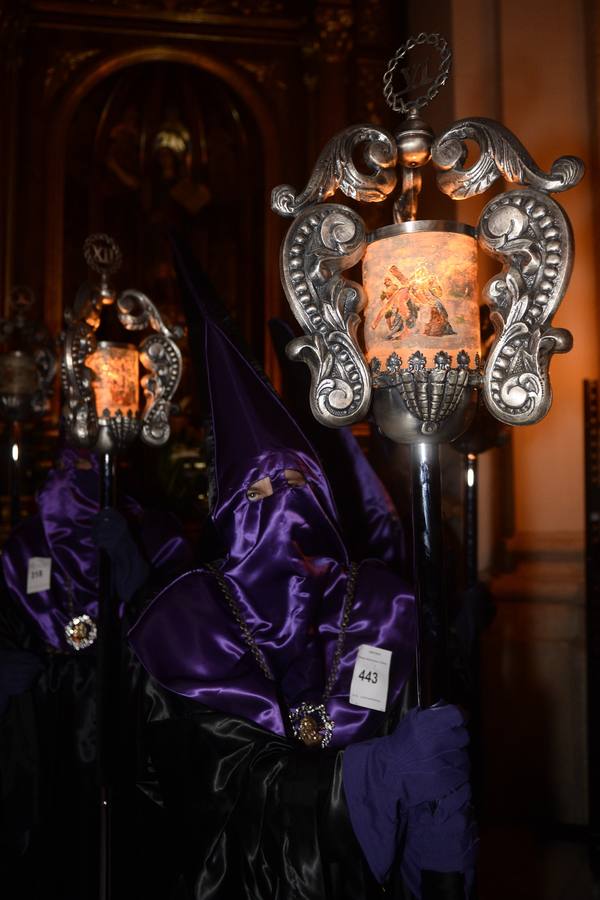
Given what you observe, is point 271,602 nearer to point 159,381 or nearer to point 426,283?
point 426,283

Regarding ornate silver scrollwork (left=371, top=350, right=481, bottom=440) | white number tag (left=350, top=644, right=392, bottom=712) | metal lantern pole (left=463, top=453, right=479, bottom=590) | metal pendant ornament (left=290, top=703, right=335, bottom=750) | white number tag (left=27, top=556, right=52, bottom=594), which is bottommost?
metal pendant ornament (left=290, top=703, right=335, bottom=750)

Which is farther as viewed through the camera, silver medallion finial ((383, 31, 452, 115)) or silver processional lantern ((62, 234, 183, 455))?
silver processional lantern ((62, 234, 183, 455))

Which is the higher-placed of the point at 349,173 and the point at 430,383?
the point at 349,173

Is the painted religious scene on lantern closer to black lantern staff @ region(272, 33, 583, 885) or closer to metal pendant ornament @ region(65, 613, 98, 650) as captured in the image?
black lantern staff @ region(272, 33, 583, 885)

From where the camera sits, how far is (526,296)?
171cm

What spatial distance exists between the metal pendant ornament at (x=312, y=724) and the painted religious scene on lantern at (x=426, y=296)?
1.13 meters

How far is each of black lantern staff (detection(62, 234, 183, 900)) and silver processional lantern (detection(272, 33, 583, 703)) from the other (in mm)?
1724

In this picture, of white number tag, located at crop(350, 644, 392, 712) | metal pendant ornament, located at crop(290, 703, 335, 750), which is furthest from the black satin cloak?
white number tag, located at crop(350, 644, 392, 712)

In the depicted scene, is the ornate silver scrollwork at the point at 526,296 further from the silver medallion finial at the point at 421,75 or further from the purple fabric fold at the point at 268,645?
the purple fabric fold at the point at 268,645

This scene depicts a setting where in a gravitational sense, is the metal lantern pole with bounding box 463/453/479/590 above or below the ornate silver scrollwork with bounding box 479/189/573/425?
below

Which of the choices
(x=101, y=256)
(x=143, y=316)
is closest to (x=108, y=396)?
(x=143, y=316)

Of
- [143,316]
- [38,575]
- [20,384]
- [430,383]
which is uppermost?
[143,316]

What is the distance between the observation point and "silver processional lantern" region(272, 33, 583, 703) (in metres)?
1.69

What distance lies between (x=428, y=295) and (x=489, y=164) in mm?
296
